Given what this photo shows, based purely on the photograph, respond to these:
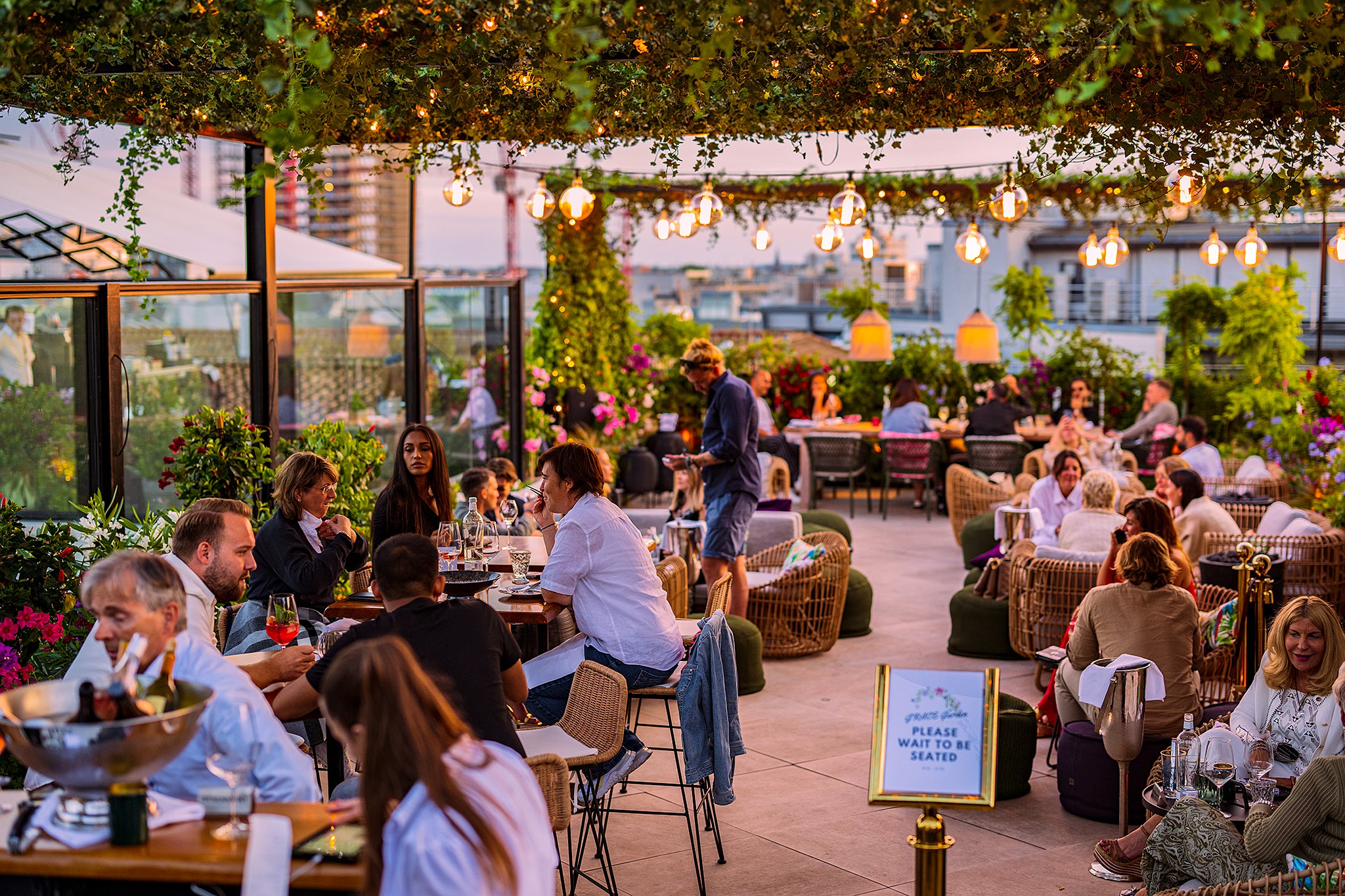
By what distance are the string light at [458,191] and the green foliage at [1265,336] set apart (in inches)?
343

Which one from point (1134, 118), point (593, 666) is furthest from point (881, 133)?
point (593, 666)

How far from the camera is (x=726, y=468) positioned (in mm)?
7762

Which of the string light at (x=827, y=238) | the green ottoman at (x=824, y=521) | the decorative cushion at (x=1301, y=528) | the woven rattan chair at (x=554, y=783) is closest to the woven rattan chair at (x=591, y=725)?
the woven rattan chair at (x=554, y=783)

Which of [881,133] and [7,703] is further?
[881,133]

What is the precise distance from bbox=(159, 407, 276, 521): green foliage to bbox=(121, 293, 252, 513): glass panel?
266mm

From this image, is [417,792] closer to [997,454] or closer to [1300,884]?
[1300,884]

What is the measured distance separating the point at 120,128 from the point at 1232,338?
11.0 metres

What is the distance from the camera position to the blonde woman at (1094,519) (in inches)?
280

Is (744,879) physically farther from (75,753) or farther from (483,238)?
(483,238)

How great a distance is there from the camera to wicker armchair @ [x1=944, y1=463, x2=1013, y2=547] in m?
10.8

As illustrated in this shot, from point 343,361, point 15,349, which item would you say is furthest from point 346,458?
point 15,349

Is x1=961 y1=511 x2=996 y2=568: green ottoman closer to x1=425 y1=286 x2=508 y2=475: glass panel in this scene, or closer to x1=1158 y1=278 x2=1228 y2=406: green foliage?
x1=425 y1=286 x2=508 y2=475: glass panel

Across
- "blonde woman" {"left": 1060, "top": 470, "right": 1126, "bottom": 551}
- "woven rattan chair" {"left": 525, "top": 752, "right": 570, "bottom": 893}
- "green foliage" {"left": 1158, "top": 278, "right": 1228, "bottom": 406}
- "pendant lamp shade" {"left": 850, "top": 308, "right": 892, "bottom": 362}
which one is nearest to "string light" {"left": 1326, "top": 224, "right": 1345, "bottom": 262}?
"green foliage" {"left": 1158, "top": 278, "right": 1228, "bottom": 406}

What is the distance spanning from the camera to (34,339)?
6.41 metres
